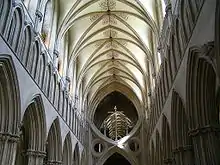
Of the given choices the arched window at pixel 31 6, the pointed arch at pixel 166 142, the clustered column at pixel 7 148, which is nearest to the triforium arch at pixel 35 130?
the clustered column at pixel 7 148

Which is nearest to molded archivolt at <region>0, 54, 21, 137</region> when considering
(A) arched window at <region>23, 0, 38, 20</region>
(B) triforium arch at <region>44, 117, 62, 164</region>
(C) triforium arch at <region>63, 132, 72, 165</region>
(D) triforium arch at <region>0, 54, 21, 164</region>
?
(D) triforium arch at <region>0, 54, 21, 164</region>

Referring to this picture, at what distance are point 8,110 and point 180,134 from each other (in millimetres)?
7595

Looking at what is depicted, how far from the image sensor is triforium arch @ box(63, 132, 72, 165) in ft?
65.7

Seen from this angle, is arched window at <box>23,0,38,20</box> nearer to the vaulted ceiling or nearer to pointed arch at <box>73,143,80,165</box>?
the vaulted ceiling

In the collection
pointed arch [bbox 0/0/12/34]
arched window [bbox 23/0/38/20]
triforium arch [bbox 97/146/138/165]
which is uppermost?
arched window [bbox 23/0/38/20]

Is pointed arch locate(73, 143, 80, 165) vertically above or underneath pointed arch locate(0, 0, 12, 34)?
underneath

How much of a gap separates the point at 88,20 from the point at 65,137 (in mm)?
8465

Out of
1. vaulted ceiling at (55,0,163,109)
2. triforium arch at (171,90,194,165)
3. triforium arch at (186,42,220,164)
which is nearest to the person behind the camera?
triforium arch at (186,42,220,164)

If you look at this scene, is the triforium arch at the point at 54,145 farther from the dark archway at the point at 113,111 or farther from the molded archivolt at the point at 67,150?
the dark archway at the point at 113,111

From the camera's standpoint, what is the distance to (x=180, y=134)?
1366 cm

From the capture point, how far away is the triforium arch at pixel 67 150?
20.0 m

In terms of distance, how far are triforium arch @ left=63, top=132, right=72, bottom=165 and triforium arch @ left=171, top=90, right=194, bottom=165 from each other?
860cm

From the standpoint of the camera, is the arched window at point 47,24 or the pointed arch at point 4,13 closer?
the pointed arch at point 4,13

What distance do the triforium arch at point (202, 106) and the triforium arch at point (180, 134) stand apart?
1.94 metres
